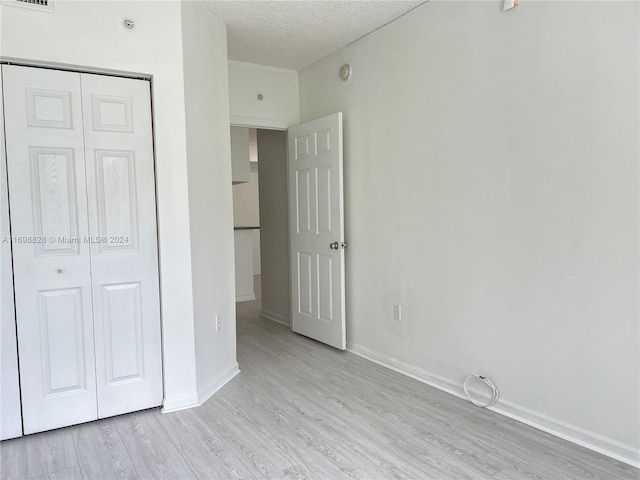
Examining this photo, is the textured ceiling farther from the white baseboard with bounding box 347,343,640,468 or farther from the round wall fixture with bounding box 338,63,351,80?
the white baseboard with bounding box 347,343,640,468

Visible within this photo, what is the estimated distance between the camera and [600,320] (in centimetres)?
225

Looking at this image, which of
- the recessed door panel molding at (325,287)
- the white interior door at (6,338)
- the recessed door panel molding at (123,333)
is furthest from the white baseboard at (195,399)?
the recessed door panel molding at (325,287)

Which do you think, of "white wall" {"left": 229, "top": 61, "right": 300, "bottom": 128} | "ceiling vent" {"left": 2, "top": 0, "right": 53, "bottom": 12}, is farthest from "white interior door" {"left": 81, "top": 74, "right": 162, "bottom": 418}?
"white wall" {"left": 229, "top": 61, "right": 300, "bottom": 128}

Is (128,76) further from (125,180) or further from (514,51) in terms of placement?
(514,51)

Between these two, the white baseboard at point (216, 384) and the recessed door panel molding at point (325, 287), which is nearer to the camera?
the white baseboard at point (216, 384)

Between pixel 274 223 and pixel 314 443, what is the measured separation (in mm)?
3053

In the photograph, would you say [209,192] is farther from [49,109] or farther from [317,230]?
[317,230]

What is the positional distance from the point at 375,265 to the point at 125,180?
201 centimetres

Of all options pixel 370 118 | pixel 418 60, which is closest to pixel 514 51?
pixel 418 60

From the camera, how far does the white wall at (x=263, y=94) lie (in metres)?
4.20

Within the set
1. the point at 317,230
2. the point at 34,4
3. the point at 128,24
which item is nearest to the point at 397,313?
the point at 317,230

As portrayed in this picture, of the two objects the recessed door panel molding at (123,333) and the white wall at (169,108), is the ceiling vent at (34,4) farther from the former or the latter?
the recessed door panel molding at (123,333)

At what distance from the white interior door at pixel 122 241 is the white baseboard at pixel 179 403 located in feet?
0.29

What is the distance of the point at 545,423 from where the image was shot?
8.25 feet
